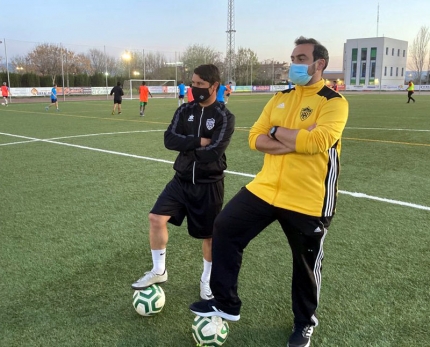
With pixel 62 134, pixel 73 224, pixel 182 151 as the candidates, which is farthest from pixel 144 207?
pixel 62 134

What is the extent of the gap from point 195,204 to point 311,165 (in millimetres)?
1069

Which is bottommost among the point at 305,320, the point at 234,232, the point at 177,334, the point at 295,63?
the point at 177,334

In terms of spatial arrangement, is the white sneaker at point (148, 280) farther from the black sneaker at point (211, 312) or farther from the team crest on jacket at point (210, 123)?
the team crest on jacket at point (210, 123)

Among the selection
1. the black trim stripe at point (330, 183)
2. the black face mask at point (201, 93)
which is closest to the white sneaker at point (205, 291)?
the black trim stripe at point (330, 183)

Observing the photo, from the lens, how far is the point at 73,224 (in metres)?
4.73

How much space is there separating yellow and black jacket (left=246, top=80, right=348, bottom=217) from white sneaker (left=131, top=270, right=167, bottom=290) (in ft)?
4.14

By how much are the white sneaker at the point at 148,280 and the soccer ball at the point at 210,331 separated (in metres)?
0.69

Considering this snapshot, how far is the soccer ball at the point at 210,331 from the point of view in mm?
2520

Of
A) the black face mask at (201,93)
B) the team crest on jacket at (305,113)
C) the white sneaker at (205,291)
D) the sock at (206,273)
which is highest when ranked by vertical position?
the black face mask at (201,93)

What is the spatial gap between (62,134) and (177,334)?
450 inches

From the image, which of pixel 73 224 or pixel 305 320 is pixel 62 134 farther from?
pixel 305 320

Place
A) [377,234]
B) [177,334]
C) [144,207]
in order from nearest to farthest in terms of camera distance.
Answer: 1. [177,334]
2. [377,234]
3. [144,207]

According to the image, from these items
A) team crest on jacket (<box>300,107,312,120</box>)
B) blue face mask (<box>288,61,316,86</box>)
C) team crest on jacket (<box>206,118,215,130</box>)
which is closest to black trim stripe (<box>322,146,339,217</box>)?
team crest on jacket (<box>300,107,312,120</box>)

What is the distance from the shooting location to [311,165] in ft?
7.86
